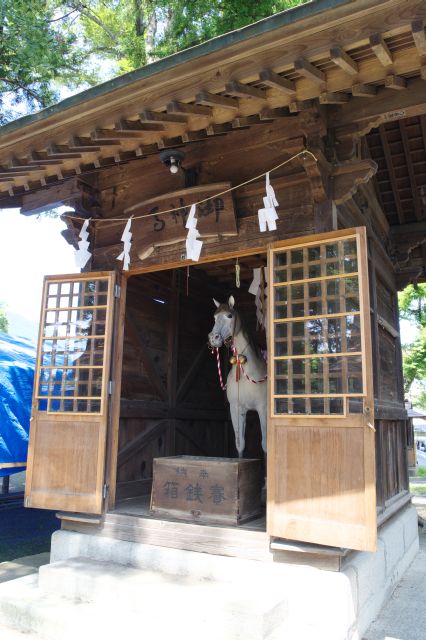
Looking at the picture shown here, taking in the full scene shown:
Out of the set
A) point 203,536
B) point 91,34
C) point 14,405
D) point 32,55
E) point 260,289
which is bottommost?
point 203,536

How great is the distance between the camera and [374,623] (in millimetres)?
4637

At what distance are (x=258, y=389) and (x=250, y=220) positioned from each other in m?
2.49

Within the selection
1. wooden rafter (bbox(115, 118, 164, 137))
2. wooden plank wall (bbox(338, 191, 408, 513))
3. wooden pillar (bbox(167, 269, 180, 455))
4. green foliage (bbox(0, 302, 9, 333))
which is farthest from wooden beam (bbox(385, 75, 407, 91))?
green foliage (bbox(0, 302, 9, 333))

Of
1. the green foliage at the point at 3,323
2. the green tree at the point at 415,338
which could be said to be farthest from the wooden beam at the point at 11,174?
the green foliage at the point at 3,323

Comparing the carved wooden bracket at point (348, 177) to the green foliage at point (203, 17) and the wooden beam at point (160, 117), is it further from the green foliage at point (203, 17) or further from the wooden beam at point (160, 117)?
the green foliage at point (203, 17)

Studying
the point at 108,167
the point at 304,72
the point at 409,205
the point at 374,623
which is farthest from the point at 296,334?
the point at 409,205

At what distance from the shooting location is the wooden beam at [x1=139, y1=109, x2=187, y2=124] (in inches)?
169

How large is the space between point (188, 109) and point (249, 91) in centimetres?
60

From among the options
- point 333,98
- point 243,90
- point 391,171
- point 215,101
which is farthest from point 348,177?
point 391,171

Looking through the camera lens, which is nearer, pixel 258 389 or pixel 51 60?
pixel 258 389

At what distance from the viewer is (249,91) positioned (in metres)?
3.90

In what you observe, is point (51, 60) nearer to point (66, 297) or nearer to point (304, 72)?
point (66, 297)

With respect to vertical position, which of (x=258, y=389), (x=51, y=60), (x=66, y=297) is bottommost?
(x=258, y=389)

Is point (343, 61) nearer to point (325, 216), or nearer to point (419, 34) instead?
point (419, 34)
